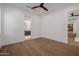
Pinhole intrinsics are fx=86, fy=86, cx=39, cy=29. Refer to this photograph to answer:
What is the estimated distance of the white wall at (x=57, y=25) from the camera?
3.10m

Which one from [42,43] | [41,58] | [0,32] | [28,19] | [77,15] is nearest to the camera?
[41,58]

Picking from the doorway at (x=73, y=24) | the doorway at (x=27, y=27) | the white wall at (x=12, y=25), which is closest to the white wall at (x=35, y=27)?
the doorway at (x=27, y=27)

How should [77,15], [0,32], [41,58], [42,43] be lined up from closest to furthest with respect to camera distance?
[41,58] → [0,32] → [77,15] → [42,43]

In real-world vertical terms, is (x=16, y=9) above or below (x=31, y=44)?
above

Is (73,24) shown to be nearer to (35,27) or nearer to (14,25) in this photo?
(35,27)

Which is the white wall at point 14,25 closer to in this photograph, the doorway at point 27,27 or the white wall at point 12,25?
the white wall at point 12,25

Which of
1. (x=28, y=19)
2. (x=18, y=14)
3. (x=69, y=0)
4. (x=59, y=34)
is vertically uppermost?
(x=69, y=0)

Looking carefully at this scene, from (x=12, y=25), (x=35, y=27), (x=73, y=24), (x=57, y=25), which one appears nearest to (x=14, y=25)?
(x=12, y=25)

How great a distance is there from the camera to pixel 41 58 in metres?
2.30

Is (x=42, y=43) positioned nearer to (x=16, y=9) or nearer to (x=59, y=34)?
(x=59, y=34)

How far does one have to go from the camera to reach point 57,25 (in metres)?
3.54

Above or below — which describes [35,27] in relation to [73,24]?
below

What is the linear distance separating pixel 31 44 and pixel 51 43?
780mm

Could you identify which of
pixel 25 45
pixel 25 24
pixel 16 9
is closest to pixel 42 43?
pixel 25 45
